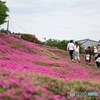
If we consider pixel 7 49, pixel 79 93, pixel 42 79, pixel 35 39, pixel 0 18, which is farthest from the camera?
pixel 35 39

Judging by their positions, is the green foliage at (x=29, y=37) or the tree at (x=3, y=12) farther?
the green foliage at (x=29, y=37)

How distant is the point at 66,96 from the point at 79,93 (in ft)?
3.61

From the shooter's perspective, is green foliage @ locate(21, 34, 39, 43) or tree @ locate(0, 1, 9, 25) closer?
tree @ locate(0, 1, 9, 25)

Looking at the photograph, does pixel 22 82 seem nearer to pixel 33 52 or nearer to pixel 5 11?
pixel 33 52

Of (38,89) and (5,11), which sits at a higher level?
(5,11)

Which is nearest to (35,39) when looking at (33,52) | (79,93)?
(33,52)

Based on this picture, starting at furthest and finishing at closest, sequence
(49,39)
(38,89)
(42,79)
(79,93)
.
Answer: (49,39)
(79,93)
(42,79)
(38,89)

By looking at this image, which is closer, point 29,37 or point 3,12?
point 3,12

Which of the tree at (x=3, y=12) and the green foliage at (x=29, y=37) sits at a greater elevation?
the tree at (x=3, y=12)

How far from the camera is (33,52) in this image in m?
36.6

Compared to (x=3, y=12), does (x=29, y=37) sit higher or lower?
lower

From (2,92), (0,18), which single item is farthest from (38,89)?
(0,18)

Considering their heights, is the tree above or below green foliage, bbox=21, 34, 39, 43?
above

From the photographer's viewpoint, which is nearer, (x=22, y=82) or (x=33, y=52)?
(x=22, y=82)
